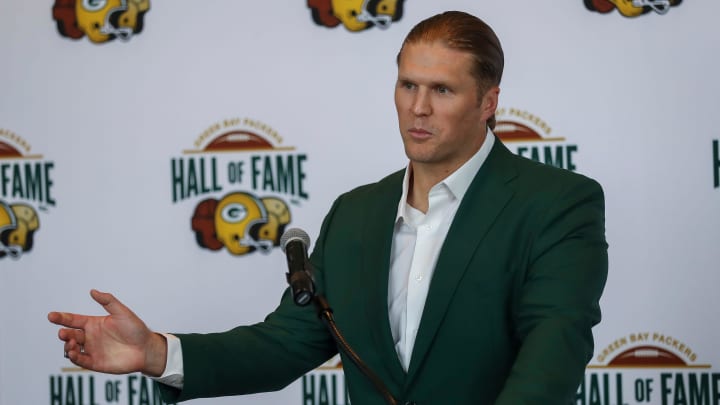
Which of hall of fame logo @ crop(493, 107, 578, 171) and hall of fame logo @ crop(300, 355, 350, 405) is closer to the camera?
hall of fame logo @ crop(493, 107, 578, 171)

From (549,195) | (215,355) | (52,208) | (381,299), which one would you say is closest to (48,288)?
(52,208)

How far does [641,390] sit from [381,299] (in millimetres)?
1341

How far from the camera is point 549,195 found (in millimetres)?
1884

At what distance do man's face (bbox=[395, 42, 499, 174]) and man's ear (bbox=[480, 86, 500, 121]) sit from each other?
0.09 feet

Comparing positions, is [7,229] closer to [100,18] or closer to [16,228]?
[16,228]

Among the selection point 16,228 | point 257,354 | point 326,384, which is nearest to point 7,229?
point 16,228

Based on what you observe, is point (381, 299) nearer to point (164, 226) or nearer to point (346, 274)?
point (346, 274)

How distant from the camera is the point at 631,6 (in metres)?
2.92

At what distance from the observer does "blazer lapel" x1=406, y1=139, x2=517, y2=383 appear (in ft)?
6.10

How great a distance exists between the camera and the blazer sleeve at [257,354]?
1968mm

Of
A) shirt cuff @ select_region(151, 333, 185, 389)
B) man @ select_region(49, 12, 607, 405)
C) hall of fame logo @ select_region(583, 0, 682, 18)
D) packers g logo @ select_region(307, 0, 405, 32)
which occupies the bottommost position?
shirt cuff @ select_region(151, 333, 185, 389)

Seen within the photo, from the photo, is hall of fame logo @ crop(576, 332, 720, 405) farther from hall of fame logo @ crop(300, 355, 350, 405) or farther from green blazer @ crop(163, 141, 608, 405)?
green blazer @ crop(163, 141, 608, 405)

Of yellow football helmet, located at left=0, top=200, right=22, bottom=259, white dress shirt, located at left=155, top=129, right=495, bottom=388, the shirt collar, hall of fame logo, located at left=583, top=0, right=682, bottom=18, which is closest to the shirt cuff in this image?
white dress shirt, located at left=155, top=129, right=495, bottom=388

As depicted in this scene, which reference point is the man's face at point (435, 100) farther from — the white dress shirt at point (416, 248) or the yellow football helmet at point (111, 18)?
the yellow football helmet at point (111, 18)
